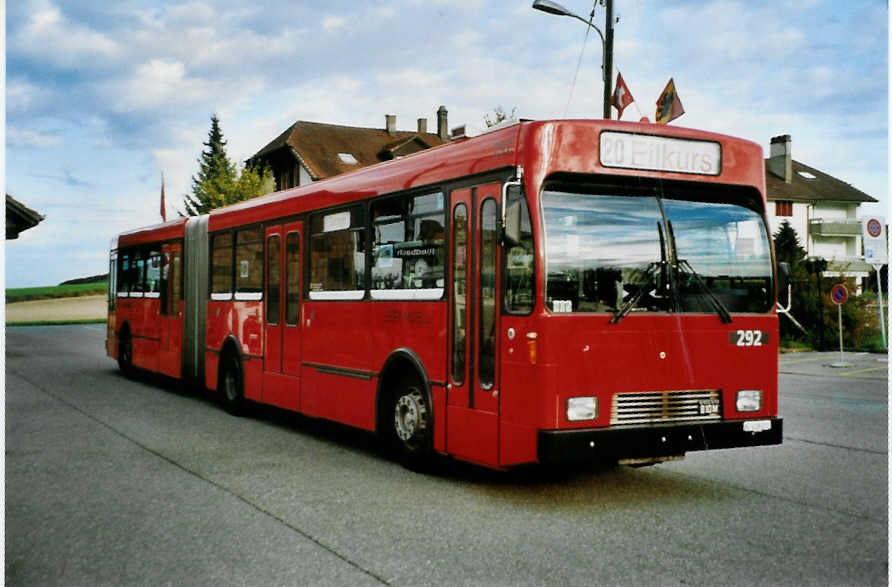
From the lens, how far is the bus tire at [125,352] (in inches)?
765

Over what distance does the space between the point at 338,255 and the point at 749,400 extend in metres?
4.62

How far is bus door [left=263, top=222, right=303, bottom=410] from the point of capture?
11.6m

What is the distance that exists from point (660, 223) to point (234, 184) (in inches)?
1822

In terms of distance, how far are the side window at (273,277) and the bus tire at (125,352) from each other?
7863mm

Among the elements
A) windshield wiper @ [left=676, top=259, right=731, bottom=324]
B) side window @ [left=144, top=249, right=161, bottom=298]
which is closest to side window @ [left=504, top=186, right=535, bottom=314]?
windshield wiper @ [left=676, top=259, right=731, bottom=324]

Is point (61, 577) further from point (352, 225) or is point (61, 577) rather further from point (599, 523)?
point (352, 225)

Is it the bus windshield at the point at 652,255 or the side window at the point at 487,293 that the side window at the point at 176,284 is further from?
the bus windshield at the point at 652,255

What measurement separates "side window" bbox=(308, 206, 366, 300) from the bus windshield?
3.12m

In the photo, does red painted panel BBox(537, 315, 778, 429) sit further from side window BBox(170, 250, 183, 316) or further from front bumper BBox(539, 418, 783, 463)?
side window BBox(170, 250, 183, 316)

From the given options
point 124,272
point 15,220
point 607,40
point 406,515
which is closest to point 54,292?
point 124,272

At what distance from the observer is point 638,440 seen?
7152 mm

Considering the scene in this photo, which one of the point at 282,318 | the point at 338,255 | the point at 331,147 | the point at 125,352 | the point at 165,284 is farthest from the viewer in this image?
the point at 331,147

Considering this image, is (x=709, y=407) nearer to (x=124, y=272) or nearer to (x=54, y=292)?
(x=124, y=272)

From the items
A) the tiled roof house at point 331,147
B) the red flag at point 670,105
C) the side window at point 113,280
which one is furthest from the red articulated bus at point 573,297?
the tiled roof house at point 331,147
